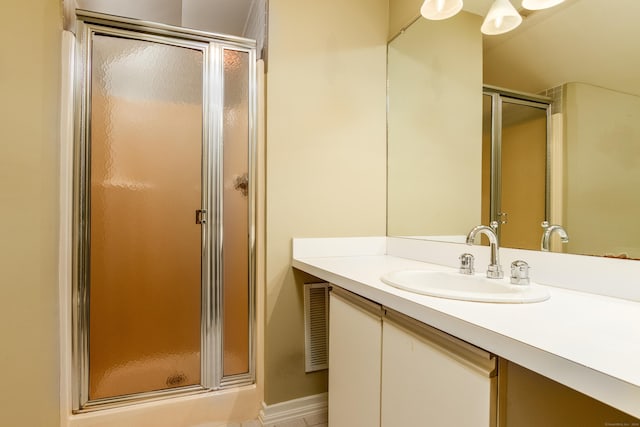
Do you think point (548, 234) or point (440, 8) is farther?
point (440, 8)

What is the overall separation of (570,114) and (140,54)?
189cm

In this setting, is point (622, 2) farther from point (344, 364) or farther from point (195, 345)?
point (195, 345)

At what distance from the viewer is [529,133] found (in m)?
1.19

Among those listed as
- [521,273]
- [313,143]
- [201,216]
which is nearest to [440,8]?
[313,143]

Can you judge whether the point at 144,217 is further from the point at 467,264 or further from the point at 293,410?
the point at 467,264

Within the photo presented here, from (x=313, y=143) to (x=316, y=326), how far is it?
1009 mm

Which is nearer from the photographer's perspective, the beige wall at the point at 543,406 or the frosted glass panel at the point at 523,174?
the beige wall at the point at 543,406

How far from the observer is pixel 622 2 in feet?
3.07

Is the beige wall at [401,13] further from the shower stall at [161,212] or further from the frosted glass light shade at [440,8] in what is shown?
the shower stall at [161,212]

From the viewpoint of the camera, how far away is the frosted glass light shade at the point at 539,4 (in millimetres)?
1122

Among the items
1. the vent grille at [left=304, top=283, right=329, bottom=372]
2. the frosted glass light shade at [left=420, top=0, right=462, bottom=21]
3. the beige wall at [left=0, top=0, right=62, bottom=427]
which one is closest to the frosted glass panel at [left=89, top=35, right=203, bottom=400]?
the beige wall at [left=0, top=0, right=62, bottom=427]

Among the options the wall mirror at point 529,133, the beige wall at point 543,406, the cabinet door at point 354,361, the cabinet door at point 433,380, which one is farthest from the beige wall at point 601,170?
the cabinet door at point 354,361

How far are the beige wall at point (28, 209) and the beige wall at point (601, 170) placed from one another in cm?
179

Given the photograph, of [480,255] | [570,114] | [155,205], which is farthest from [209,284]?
[570,114]
